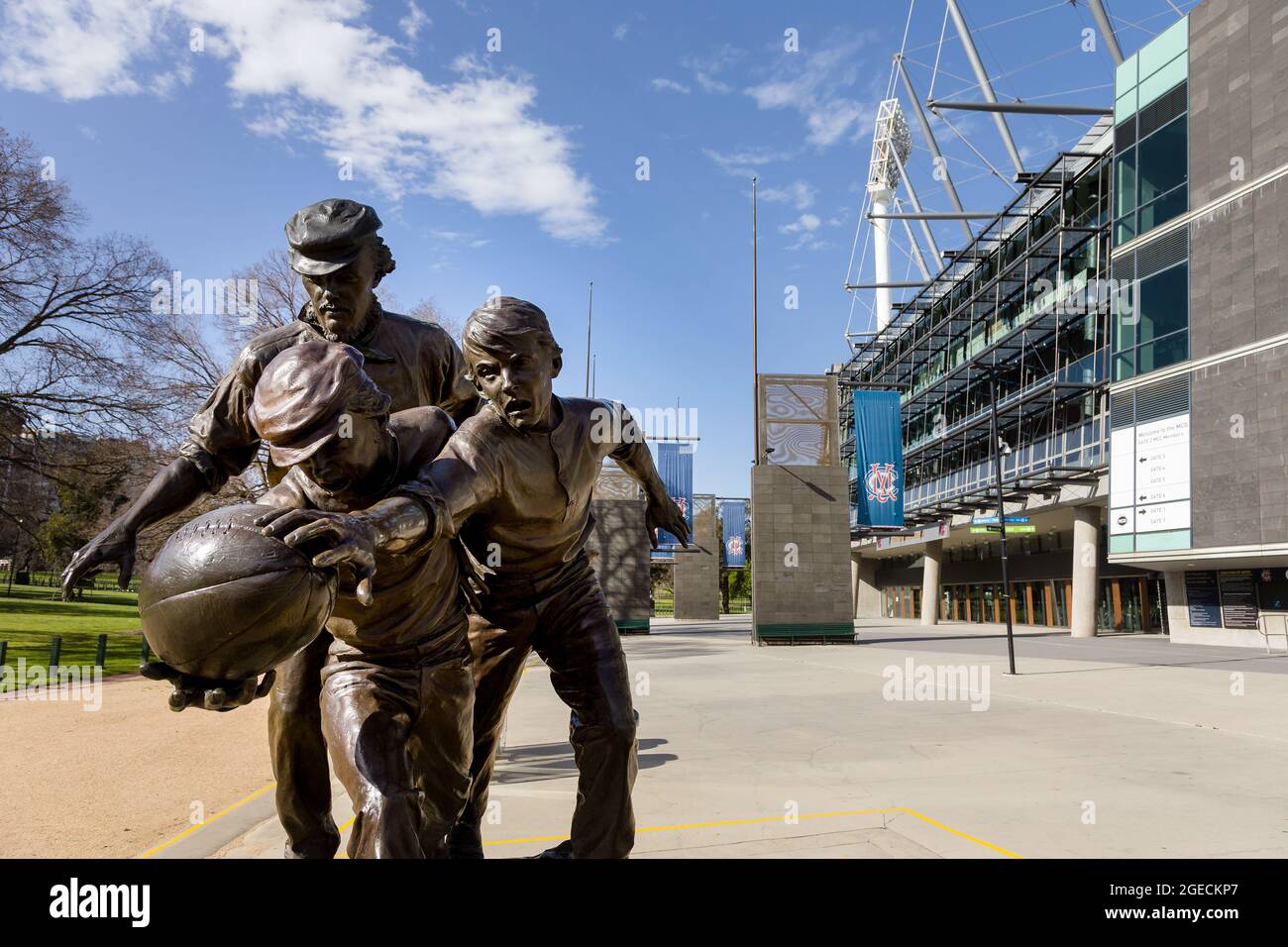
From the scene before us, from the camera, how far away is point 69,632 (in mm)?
22953

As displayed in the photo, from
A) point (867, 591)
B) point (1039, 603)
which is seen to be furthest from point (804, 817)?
point (867, 591)

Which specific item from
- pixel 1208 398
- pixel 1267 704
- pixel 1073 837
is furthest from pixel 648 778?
pixel 1208 398

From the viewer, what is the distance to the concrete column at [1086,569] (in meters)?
27.8

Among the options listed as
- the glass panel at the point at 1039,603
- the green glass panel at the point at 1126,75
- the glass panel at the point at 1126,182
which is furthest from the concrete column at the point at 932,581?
the green glass panel at the point at 1126,75

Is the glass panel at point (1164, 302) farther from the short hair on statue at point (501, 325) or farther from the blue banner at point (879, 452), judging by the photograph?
the short hair on statue at point (501, 325)

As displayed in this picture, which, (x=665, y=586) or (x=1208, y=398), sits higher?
(x=1208, y=398)

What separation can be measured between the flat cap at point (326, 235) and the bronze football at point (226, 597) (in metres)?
1.34

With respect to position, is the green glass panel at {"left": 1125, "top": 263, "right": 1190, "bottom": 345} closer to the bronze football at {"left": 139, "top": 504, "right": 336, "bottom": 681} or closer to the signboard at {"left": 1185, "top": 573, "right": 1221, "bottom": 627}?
the signboard at {"left": 1185, "top": 573, "right": 1221, "bottom": 627}
